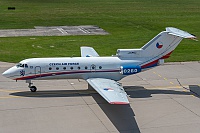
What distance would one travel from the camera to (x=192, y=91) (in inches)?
1304

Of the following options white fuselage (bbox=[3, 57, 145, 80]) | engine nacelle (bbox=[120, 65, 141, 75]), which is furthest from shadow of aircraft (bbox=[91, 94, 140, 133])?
engine nacelle (bbox=[120, 65, 141, 75])

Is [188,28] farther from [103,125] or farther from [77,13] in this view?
[103,125]

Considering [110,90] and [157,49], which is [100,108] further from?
[157,49]

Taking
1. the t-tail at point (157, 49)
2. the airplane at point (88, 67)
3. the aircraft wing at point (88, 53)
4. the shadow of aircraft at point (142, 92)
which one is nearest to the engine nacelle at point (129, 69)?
the airplane at point (88, 67)

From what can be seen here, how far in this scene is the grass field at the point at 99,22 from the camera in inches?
1839

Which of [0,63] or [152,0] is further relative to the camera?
[152,0]

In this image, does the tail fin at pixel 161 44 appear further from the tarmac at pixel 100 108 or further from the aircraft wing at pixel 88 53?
the aircraft wing at pixel 88 53

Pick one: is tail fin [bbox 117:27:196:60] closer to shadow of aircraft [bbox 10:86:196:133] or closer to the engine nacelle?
the engine nacelle

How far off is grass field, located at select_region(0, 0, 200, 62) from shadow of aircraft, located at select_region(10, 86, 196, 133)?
10951mm

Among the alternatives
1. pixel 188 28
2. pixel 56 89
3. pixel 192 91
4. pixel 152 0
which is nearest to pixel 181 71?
pixel 192 91

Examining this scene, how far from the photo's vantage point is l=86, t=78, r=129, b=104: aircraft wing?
83.5ft

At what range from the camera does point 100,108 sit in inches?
1121

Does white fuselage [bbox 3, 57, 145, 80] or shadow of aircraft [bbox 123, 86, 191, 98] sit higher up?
white fuselage [bbox 3, 57, 145, 80]

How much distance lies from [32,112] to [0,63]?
15.0m
